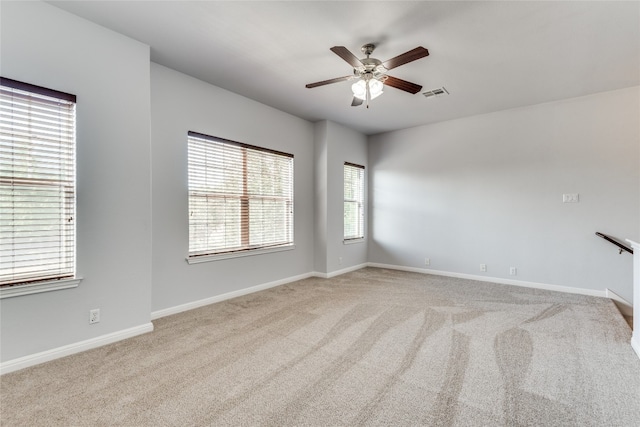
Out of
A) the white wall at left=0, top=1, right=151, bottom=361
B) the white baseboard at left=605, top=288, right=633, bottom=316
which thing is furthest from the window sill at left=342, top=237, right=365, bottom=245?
the white baseboard at left=605, top=288, right=633, bottom=316

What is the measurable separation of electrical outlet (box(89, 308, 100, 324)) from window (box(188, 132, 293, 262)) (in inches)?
42.1

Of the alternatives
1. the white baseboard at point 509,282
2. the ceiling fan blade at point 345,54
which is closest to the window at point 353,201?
the white baseboard at point 509,282

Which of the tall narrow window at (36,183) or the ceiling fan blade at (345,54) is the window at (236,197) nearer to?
the tall narrow window at (36,183)

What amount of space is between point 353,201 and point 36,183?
475 cm

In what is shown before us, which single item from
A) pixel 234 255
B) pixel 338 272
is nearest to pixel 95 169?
pixel 234 255

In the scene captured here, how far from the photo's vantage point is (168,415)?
1.74 meters

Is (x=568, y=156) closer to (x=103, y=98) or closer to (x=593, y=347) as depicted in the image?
(x=593, y=347)

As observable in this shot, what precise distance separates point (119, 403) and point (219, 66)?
10.4 feet

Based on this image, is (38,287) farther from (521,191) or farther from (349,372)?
(521,191)

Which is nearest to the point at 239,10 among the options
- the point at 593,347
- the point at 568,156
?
the point at 593,347

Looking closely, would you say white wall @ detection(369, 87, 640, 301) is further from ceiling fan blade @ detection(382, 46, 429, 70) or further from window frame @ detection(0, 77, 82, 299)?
window frame @ detection(0, 77, 82, 299)

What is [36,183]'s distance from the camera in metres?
2.33

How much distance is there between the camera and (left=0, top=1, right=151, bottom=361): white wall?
227 centimetres

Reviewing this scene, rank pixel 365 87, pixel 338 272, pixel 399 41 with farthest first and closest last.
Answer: pixel 338 272, pixel 365 87, pixel 399 41
